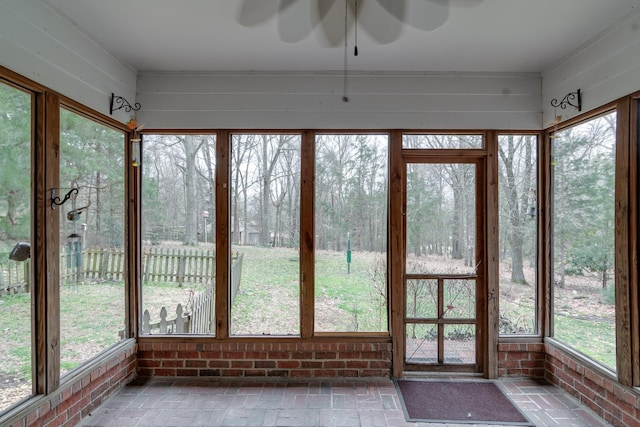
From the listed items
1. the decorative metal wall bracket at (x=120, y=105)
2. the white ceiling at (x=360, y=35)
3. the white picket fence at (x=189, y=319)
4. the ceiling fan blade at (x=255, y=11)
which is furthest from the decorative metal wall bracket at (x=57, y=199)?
the ceiling fan blade at (x=255, y=11)

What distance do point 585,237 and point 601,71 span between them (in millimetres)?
1291

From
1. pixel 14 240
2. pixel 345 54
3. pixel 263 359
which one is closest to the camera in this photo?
pixel 14 240

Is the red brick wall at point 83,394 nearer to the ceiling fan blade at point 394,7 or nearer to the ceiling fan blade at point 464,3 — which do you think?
the ceiling fan blade at point 394,7

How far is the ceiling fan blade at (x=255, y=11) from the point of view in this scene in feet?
6.89

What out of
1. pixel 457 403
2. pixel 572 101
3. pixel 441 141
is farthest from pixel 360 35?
pixel 457 403

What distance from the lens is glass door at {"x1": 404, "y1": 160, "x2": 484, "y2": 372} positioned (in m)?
3.11

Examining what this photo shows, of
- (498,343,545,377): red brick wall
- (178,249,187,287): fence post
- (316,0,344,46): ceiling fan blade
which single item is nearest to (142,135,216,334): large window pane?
(178,249,187,287): fence post

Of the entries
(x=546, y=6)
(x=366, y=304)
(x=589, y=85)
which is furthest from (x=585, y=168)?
(x=366, y=304)

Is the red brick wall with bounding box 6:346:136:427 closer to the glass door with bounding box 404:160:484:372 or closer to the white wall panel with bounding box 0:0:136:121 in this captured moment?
the white wall panel with bounding box 0:0:136:121

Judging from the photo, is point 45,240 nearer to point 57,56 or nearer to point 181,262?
point 181,262

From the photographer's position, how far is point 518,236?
3084 millimetres

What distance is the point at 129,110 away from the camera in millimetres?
2973

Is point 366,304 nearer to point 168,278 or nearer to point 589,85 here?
point 168,278

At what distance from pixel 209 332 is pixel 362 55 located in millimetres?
2860
